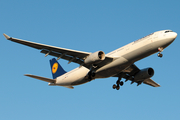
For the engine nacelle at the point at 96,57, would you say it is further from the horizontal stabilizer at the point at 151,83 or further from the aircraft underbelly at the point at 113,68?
the horizontal stabilizer at the point at 151,83

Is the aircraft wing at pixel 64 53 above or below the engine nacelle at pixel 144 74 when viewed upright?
above

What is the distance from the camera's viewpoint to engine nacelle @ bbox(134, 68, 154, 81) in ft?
107

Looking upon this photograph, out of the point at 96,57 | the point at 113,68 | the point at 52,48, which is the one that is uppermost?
the point at 52,48

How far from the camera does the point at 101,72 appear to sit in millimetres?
29469

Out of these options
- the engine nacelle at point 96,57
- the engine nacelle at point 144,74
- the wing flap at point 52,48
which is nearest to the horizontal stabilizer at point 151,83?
Answer: the engine nacelle at point 144,74

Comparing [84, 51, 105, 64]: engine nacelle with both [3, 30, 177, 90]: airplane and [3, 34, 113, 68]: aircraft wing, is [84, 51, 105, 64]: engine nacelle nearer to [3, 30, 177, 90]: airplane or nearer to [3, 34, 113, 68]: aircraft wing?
[3, 30, 177, 90]: airplane

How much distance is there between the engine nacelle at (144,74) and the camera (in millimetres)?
32594

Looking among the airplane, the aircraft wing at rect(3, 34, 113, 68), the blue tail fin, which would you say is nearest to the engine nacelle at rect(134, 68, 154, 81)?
the airplane

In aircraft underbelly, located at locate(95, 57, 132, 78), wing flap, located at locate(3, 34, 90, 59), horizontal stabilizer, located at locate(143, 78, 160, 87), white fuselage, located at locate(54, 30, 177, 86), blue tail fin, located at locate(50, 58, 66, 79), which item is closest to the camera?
wing flap, located at locate(3, 34, 90, 59)

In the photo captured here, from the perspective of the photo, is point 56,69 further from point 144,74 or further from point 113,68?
point 144,74

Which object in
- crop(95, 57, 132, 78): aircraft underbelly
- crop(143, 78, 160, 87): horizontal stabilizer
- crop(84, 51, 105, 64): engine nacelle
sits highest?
crop(143, 78, 160, 87): horizontal stabilizer

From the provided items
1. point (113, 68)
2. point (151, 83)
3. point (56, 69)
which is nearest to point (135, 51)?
point (113, 68)

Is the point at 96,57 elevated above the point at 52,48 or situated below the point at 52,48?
below

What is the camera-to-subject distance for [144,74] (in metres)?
32.7
